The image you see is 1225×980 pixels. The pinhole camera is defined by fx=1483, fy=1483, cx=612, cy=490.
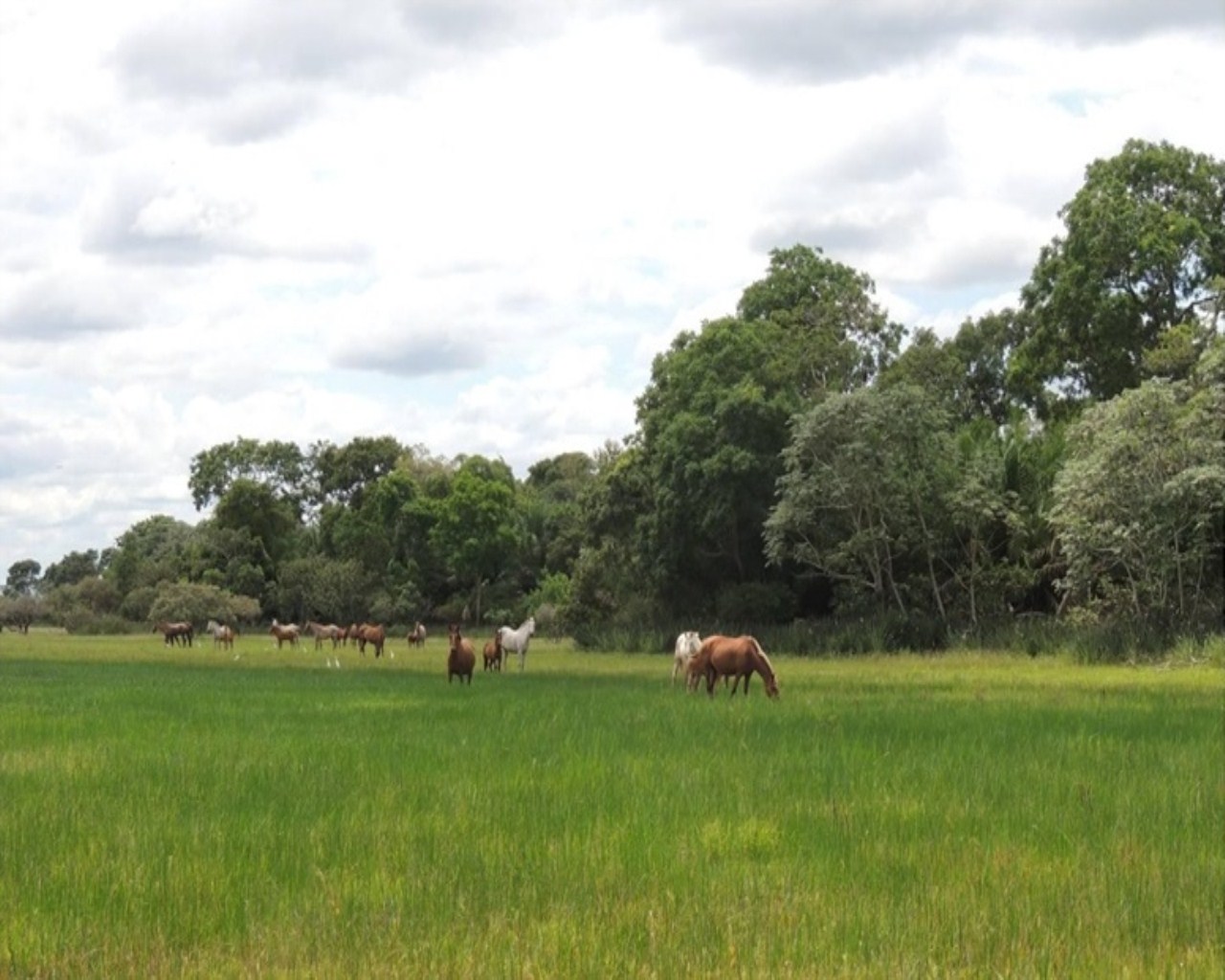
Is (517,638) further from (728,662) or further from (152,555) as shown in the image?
(152,555)

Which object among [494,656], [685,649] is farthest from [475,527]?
[685,649]

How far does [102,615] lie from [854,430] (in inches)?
2622

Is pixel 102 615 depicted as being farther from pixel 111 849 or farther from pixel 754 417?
pixel 111 849

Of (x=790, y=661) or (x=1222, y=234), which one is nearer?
(x=790, y=661)

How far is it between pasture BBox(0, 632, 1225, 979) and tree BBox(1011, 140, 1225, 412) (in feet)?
129

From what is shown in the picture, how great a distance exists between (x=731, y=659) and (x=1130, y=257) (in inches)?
1459

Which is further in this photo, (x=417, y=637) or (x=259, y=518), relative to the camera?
(x=259, y=518)

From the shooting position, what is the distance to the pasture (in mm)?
6996

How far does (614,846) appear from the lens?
9.38 meters

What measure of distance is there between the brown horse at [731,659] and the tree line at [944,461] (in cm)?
1718

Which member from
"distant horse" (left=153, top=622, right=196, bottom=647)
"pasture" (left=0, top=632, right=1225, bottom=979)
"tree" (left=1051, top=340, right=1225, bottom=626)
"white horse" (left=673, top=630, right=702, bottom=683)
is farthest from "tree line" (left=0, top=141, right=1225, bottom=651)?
"pasture" (left=0, top=632, right=1225, bottom=979)

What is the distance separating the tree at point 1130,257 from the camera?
55281 millimetres

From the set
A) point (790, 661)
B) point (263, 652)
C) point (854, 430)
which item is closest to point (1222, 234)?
point (854, 430)

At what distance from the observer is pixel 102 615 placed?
98875 millimetres
